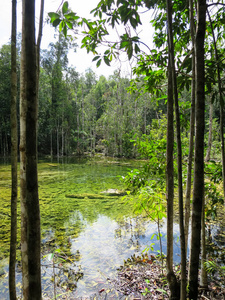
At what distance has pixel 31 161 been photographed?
101 cm

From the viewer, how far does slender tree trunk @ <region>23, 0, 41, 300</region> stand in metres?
1.00

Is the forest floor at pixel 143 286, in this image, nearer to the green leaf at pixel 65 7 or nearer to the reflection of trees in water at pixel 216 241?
the reflection of trees in water at pixel 216 241

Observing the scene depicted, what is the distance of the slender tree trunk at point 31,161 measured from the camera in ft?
3.30

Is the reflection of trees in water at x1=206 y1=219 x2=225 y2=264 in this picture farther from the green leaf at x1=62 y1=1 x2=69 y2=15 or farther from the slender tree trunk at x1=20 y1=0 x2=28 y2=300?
the green leaf at x1=62 y1=1 x2=69 y2=15

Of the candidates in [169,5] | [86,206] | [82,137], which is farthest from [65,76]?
[169,5]

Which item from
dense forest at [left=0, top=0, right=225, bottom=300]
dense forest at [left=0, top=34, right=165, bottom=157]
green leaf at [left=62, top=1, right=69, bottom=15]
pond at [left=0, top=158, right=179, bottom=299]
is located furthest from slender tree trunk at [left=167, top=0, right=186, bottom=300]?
dense forest at [left=0, top=34, right=165, bottom=157]

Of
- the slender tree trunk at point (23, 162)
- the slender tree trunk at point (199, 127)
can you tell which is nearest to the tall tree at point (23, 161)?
the slender tree trunk at point (23, 162)

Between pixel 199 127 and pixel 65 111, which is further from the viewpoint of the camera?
pixel 65 111

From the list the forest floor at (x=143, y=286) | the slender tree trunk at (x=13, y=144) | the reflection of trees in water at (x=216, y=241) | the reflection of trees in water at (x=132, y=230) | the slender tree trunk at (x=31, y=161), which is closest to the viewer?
the slender tree trunk at (x=31, y=161)

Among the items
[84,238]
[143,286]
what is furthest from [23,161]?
[84,238]

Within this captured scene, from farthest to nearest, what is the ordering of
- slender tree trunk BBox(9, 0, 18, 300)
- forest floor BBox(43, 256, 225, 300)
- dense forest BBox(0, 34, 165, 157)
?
dense forest BBox(0, 34, 165, 157), forest floor BBox(43, 256, 225, 300), slender tree trunk BBox(9, 0, 18, 300)

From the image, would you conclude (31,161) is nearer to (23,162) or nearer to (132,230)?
(23,162)

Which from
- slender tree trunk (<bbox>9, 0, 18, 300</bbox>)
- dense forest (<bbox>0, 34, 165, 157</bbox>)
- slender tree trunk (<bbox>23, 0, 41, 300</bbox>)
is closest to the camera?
slender tree trunk (<bbox>23, 0, 41, 300</bbox>)

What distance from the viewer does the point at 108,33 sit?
1940mm
